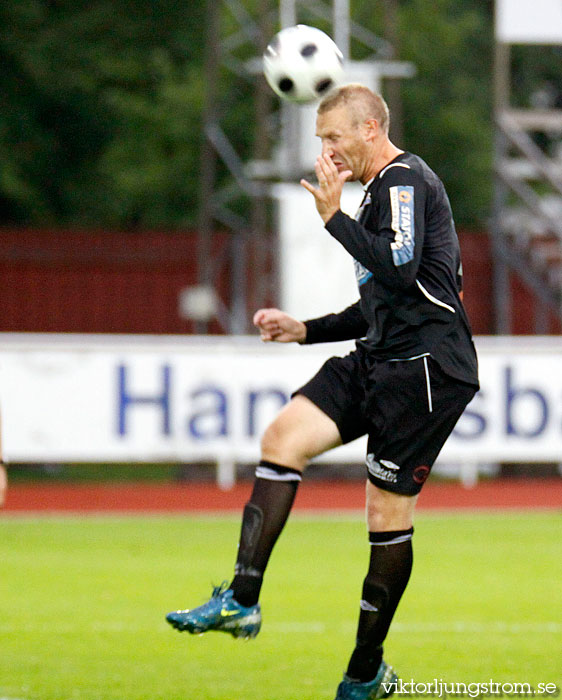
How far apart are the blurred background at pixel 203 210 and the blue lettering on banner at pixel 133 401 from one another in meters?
0.02

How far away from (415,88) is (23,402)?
22.1 meters

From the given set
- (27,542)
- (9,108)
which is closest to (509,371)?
(27,542)

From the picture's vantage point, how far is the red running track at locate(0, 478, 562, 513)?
15.7 metres

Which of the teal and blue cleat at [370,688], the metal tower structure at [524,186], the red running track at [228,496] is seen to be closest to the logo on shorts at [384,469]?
the teal and blue cleat at [370,688]

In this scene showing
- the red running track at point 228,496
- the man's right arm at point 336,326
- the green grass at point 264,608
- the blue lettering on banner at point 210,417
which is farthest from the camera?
the blue lettering on banner at point 210,417

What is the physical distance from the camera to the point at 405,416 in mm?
5996

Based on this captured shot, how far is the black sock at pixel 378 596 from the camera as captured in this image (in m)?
6.00

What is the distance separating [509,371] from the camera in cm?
1655

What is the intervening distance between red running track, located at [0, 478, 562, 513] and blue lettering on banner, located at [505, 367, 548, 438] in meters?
0.76

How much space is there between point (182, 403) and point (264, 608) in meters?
7.13

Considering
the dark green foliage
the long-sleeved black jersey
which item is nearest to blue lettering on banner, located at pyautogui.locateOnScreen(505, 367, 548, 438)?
the long-sleeved black jersey

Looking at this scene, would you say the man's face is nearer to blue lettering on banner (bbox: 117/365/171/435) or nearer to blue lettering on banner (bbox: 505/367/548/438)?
blue lettering on banner (bbox: 117/365/171/435)

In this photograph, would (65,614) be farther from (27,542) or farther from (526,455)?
(526,455)

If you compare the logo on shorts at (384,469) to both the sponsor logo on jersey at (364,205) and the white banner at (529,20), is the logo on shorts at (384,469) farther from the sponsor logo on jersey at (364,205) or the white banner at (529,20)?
the white banner at (529,20)
